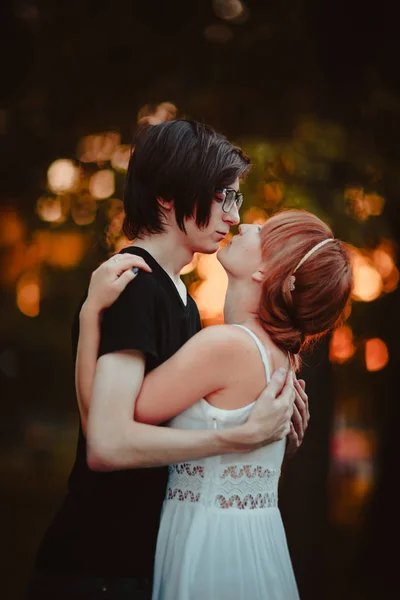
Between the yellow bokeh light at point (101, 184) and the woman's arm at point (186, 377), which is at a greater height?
the yellow bokeh light at point (101, 184)

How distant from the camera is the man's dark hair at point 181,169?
296 centimetres

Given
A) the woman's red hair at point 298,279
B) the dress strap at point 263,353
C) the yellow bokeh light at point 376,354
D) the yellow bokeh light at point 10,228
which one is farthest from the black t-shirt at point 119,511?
the yellow bokeh light at point 10,228

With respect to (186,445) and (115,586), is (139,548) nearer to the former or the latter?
(115,586)

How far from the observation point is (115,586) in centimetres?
275

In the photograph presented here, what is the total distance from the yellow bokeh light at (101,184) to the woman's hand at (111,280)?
438 centimetres

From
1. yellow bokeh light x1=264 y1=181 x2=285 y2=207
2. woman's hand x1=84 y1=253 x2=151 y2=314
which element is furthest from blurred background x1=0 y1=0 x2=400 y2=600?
woman's hand x1=84 y1=253 x2=151 y2=314

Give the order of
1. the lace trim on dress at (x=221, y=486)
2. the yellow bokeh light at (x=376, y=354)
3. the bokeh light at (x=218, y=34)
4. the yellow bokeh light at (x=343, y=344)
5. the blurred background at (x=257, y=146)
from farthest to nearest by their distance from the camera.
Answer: the yellow bokeh light at (x=376, y=354)
the yellow bokeh light at (x=343, y=344)
the bokeh light at (x=218, y=34)
the blurred background at (x=257, y=146)
the lace trim on dress at (x=221, y=486)

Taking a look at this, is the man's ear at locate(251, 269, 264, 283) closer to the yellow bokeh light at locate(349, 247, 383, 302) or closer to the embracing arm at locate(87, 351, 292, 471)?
the embracing arm at locate(87, 351, 292, 471)

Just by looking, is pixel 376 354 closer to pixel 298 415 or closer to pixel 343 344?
pixel 343 344

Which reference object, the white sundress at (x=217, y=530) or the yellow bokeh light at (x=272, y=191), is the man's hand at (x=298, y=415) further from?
the yellow bokeh light at (x=272, y=191)

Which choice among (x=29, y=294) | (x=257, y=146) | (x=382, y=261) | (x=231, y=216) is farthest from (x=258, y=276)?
(x=29, y=294)

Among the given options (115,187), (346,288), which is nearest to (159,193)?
(346,288)

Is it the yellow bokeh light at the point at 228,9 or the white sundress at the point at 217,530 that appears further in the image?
the yellow bokeh light at the point at 228,9

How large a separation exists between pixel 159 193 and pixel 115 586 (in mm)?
1427
